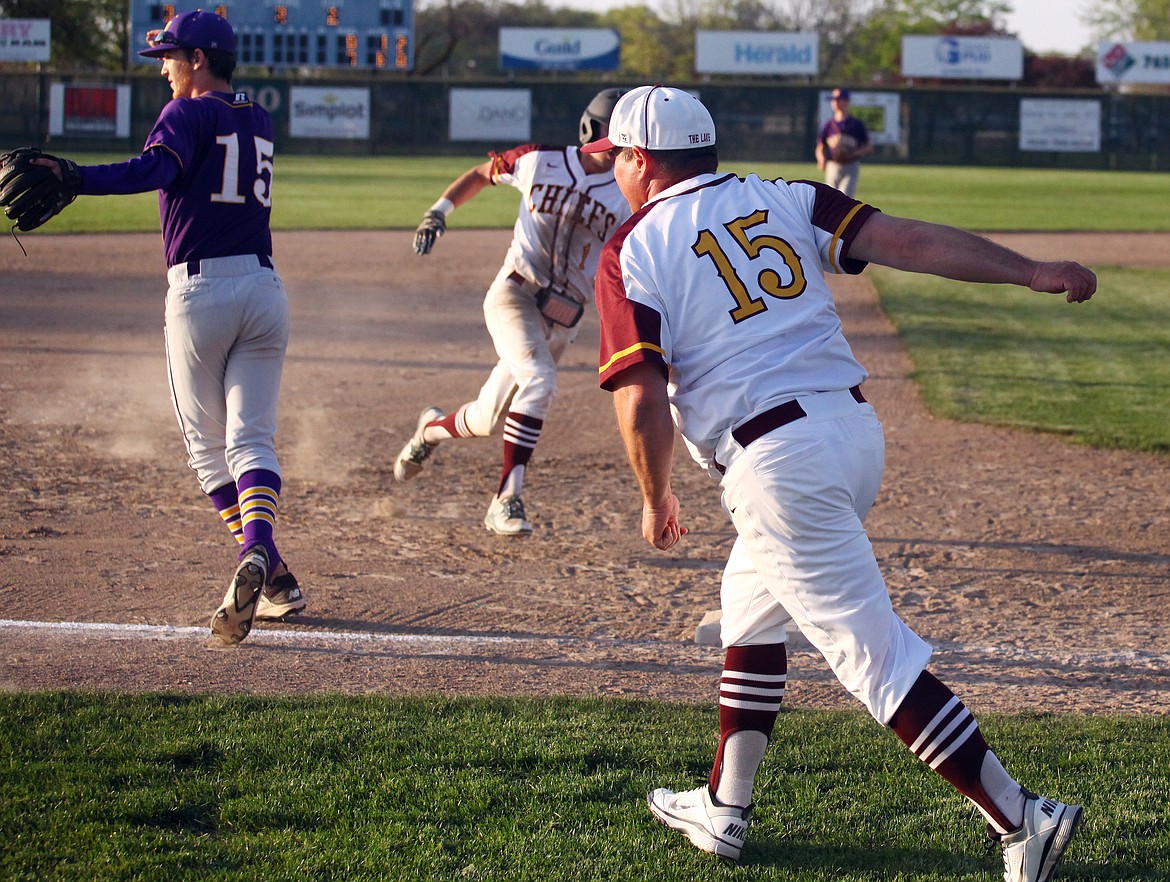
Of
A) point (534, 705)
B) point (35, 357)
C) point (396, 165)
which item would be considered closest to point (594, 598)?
point (534, 705)

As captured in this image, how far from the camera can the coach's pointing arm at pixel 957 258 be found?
288 cm

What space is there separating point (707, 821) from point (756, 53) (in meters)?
49.4

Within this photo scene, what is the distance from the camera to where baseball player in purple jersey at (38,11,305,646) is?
4.44m

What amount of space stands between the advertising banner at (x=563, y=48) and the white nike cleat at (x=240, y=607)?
47.7 metres

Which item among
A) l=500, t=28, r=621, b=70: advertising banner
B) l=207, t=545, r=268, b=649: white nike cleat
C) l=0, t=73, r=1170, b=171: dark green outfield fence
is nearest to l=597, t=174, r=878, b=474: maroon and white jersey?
l=207, t=545, r=268, b=649: white nike cleat

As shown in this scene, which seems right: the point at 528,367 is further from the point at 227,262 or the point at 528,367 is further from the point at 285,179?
the point at 285,179

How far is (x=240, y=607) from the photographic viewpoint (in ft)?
13.8

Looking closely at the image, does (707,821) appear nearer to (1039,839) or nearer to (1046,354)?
(1039,839)

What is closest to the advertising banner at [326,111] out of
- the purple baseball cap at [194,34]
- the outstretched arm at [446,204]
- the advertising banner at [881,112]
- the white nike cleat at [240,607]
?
the advertising banner at [881,112]

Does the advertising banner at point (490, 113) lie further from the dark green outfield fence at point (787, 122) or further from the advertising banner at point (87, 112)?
the advertising banner at point (87, 112)

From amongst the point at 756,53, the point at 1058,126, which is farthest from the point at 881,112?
the point at 756,53

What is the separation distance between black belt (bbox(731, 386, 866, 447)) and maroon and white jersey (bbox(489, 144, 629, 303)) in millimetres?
3104

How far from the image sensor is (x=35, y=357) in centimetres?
947

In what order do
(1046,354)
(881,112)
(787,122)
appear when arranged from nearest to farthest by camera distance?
(1046,354) → (787,122) → (881,112)
